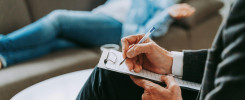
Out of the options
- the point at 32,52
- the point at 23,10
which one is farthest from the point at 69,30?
the point at 23,10

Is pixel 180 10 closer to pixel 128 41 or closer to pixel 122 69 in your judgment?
pixel 128 41

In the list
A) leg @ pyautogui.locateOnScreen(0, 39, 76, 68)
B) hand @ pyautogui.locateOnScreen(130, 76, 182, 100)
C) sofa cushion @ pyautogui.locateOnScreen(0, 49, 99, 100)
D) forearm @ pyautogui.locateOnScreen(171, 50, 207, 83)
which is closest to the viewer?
hand @ pyautogui.locateOnScreen(130, 76, 182, 100)

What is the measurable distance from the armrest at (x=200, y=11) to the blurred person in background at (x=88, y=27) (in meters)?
0.06

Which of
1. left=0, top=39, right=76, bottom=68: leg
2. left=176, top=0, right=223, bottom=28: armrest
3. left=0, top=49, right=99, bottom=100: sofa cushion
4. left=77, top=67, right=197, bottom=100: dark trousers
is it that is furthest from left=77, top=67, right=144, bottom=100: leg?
left=176, top=0, right=223, bottom=28: armrest

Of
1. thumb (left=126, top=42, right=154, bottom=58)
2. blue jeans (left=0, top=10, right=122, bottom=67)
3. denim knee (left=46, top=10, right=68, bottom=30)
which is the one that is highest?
denim knee (left=46, top=10, right=68, bottom=30)

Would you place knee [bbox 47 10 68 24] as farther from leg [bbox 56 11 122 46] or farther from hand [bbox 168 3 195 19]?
hand [bbox 168 3 195 19]

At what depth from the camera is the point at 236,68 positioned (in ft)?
1.05

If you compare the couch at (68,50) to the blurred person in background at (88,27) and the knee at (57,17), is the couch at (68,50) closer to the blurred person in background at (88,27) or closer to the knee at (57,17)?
the blurred person in background at (88,27)

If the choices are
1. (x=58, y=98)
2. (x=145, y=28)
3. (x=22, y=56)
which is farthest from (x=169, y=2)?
(x=58, y=98)

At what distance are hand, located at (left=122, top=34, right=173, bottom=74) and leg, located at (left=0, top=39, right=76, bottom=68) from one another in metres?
0.70

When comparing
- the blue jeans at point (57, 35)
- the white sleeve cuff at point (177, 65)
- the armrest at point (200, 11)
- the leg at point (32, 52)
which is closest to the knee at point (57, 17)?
the blue jeans at point (57, 35)

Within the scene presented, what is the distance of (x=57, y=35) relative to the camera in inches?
55.7

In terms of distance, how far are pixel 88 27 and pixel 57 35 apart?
187mm

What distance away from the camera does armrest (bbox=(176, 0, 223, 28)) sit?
1638 mm
